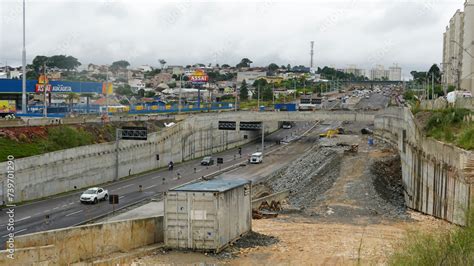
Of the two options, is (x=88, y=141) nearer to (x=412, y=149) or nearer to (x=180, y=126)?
(x=180, y=126)

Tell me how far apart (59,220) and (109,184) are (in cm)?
2056

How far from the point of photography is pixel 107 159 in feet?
207

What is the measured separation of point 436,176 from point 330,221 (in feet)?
26.3

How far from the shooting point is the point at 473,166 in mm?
32438

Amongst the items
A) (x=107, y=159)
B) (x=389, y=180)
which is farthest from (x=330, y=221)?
(x=107, y=159)

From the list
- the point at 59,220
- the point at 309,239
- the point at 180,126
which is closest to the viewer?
the point at 309,239

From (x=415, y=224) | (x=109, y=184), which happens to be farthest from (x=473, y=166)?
(x=109, y=184)

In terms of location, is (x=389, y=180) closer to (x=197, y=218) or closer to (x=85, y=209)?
(x=85, y=209)

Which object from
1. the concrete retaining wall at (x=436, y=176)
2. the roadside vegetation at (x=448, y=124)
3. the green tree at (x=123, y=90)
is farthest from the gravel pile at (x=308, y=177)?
the green tree at (x=123, y=90)

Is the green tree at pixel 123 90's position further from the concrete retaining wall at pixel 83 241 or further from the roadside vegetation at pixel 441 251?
the roadside vegetation at pixel 441 251

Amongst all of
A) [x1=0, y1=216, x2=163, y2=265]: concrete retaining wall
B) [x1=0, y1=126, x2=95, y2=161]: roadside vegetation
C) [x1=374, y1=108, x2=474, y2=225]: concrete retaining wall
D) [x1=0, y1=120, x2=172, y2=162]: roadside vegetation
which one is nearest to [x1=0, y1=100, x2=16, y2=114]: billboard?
[x1=0, y1=120, x2=172, y2=162]: roadside vegetation

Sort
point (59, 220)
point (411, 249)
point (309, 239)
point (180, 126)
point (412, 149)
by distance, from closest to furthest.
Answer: point (411, 249) → point (309, 239) → point (59, 220) → point (412, 149) → point (180, 126)

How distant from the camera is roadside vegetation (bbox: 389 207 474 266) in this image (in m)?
14.0

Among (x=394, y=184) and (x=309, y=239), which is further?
(x=394, y=184)
